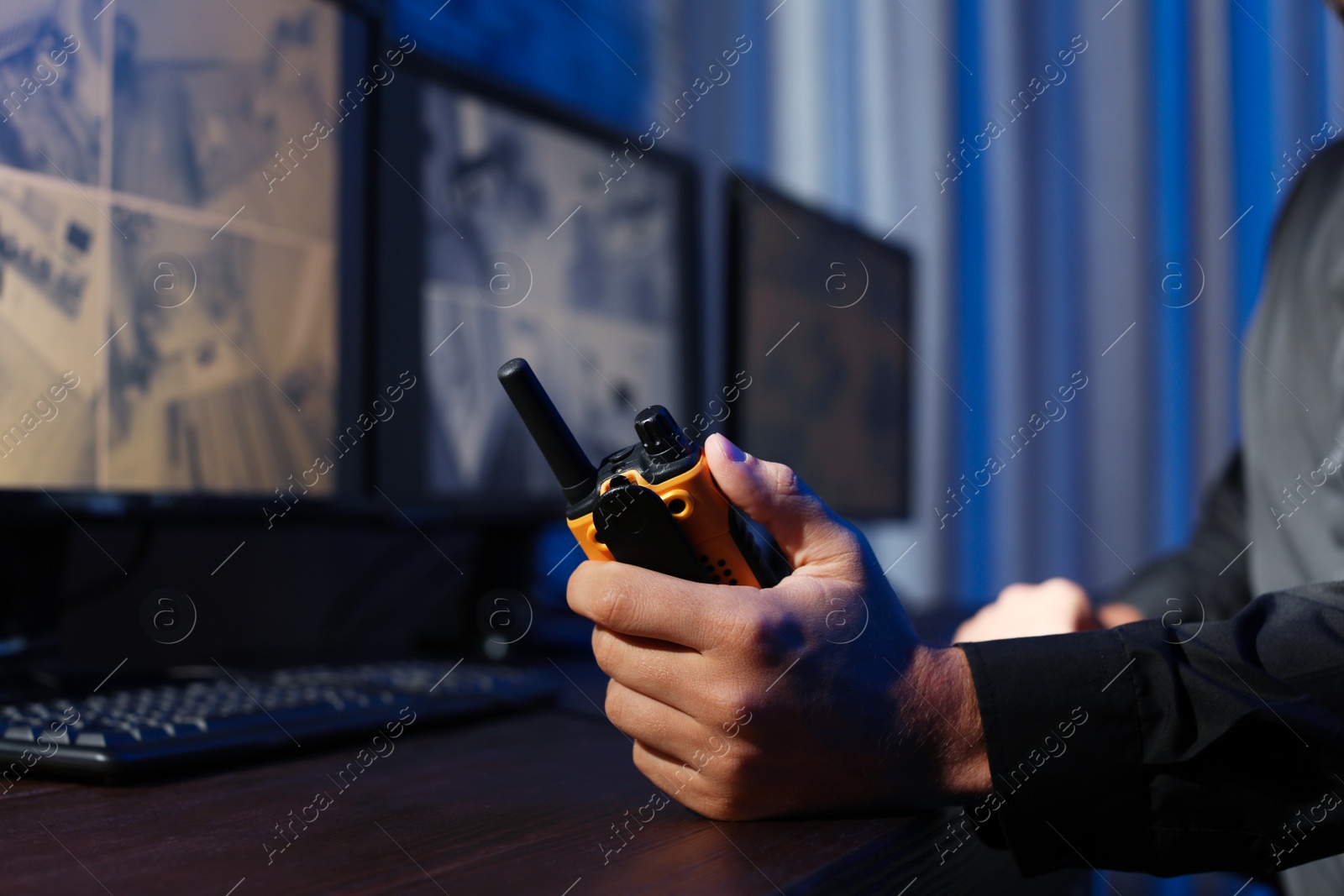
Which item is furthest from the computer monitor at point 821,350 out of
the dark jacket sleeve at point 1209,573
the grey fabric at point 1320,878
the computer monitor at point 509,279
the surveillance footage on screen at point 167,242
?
the grey fabric at point 1320,878

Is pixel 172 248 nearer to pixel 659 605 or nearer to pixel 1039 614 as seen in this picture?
pixel 659 605

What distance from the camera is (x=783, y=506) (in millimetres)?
421

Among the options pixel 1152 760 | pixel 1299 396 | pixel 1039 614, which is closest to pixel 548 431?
pixel 1152 760

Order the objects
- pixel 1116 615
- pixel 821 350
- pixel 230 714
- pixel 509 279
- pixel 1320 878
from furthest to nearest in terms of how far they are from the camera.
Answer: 1. pixel 821 350
2. pixel 509 279
3. pixel 1116 615
4. pixel 1320 878
5. pixel 230 714

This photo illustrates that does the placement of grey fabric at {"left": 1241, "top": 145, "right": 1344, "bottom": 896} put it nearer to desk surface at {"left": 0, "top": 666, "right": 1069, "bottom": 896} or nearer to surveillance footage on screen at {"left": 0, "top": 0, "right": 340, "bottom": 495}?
desk surface at {"left": 0, "top": 666, "right": 1069, "bottom": 896}

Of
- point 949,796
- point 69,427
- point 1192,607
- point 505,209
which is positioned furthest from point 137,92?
point 1192,607

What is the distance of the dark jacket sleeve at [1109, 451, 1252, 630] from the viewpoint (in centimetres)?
92

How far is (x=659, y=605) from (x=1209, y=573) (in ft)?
2.73

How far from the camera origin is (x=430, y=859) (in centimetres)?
33

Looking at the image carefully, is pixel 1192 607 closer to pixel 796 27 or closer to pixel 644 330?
pixel 644 330

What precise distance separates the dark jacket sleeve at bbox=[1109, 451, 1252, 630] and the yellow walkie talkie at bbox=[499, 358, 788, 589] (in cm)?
62

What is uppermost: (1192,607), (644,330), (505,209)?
(505,209)

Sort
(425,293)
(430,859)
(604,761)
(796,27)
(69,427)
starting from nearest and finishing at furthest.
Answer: (430,859) < (604,761) < (69,427) < (425,293) < (796,27)

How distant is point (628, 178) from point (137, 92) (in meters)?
0.54
